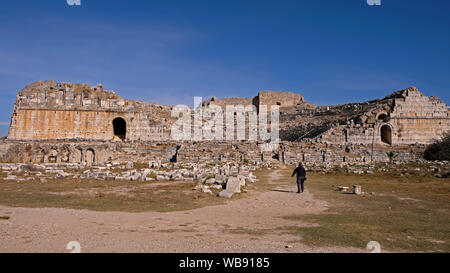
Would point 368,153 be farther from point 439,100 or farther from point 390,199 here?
point 390,199

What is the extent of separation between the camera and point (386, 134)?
31297mm

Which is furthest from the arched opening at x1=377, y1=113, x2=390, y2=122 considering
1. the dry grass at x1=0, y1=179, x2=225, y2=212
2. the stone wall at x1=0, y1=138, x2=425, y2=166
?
the dry grass at x1=0, y1=179, x2=225, y2=212

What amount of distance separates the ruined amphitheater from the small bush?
0.78m

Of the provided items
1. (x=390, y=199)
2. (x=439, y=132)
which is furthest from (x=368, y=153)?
(x=390, y=199)

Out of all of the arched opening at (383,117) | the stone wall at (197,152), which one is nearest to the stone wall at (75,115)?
the stone wall at (197,152)

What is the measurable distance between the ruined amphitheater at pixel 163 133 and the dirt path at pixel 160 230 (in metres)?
15.1

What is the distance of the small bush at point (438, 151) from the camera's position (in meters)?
23.6

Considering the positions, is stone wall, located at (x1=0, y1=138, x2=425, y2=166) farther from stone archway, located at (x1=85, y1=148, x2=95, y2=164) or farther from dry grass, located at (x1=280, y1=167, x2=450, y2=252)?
dry grass, located at (x1=280, y1=167, x2=450, y2=252)

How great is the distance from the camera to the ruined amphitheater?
2448 cm

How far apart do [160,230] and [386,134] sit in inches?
1184

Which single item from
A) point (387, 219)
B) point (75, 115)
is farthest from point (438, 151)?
point (75, 115)

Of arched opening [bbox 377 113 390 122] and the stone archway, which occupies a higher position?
arched opening [bbox 377 113 390 122]

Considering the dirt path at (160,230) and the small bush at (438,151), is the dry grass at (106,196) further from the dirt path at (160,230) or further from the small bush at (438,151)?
the small bush at (438,151)

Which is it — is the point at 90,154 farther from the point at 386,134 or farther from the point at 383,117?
the point at 383,117
